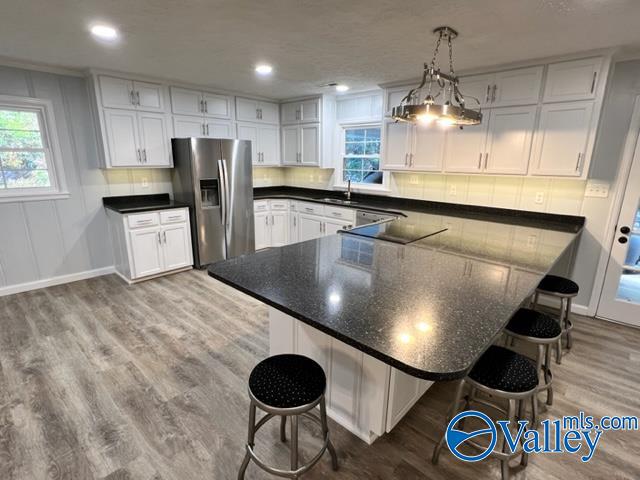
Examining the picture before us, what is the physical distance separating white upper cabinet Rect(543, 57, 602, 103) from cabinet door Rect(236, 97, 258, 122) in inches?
143

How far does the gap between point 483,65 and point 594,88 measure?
899 millimetres

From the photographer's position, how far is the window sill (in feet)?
11.3

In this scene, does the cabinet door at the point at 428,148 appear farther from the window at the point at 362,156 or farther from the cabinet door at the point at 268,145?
the cabinet door at the point at 268,145

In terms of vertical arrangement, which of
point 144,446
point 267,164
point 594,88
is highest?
point 594,88

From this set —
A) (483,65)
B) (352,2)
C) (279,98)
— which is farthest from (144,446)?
(279,98)

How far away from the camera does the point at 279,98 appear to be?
16.7ft

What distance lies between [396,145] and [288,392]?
3.32 m

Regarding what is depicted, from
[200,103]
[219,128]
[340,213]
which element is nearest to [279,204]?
[340,213]

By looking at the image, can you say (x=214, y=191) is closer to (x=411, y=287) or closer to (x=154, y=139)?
(x=154, y=139)

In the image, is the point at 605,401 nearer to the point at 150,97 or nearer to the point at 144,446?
the point at 144,446

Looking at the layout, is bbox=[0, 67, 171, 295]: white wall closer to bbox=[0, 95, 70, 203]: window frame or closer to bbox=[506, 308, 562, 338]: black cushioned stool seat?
bbox=[0, 95, 70, 203]: window frame

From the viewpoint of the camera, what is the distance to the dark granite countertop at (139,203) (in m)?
3.81

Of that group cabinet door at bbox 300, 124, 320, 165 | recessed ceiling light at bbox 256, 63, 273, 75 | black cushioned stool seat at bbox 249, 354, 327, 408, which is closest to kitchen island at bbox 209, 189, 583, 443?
black cushioned stool seat at bbox 249, 354, 327, 408

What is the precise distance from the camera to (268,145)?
522cm
